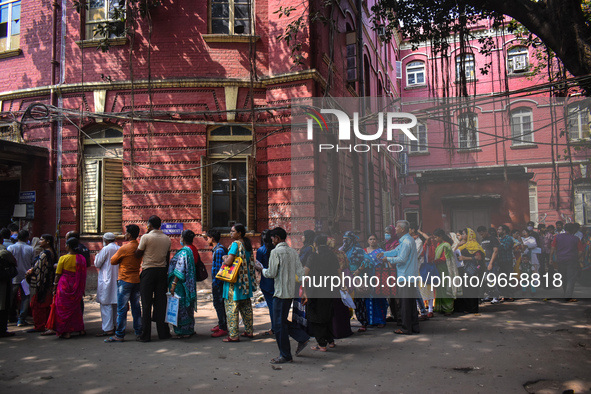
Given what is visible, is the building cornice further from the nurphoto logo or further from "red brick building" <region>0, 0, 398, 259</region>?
the nurphoto logo

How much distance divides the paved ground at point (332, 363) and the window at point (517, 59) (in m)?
19.9

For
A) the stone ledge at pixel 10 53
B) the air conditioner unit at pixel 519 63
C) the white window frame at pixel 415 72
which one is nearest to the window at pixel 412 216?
the stone ledge at pixel 10 53

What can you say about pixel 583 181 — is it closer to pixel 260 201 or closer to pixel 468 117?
pixel 468 117

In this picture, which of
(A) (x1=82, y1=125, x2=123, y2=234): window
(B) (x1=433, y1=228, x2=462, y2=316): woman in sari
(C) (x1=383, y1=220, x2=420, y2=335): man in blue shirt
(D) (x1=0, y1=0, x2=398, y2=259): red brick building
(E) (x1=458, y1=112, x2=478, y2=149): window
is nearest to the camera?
(C) (x1=383, y1=220, x2=420, y2=335): man in blue shirt

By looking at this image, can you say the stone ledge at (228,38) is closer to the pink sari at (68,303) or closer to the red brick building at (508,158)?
the red brick building at (508,158)

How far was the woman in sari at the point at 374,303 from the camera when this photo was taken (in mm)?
7895

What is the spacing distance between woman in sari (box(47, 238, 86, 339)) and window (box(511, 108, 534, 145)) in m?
7.50

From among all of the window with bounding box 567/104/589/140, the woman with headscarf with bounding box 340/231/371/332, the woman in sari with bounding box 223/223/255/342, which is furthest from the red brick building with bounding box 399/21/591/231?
the woman in sari with bounding box 223/223/255/342

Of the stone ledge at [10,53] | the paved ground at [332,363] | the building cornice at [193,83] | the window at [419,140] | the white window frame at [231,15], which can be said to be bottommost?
the paved ground at [332,363]

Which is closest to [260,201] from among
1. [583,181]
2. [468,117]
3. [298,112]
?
[298,112]

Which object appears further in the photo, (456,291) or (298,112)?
(298,112)

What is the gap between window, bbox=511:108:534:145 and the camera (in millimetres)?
7273

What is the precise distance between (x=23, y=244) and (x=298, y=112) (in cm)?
646

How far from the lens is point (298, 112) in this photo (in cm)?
1090
